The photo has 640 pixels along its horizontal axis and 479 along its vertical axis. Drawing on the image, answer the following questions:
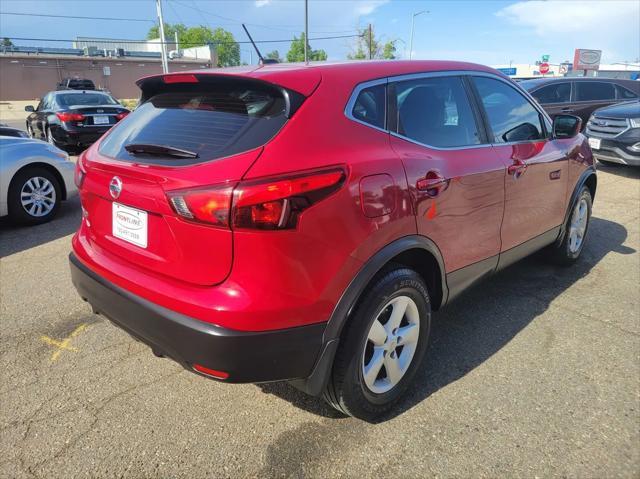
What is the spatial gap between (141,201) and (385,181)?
1071mm

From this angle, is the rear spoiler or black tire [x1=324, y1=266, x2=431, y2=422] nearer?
the rear spoiler

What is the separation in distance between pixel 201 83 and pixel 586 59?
83.5 meters

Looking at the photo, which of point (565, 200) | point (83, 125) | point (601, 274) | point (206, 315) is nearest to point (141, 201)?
point (206, 315)

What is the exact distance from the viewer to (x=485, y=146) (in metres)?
2.98

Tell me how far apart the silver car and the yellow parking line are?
300cm

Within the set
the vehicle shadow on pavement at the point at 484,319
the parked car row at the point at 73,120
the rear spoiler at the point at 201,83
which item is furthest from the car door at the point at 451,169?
the parked car row at the point at 73,120

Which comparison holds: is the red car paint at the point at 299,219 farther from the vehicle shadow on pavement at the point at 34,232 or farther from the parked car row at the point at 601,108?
the parked car row at the point at 601,108

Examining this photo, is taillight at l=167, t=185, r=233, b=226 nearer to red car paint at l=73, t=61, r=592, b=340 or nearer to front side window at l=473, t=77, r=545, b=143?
red car paint at l=73, t=61, r=592, b=340

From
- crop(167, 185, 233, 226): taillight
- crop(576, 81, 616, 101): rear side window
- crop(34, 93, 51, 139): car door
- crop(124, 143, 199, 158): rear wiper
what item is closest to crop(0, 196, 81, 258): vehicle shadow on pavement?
crop(124, 143, 199, 158): rear wiper

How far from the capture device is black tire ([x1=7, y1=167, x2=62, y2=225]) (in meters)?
5.52

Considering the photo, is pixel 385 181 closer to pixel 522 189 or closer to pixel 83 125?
pixel 522 189

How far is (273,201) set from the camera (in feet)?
5.99

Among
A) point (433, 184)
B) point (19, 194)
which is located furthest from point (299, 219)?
point (19, 194)

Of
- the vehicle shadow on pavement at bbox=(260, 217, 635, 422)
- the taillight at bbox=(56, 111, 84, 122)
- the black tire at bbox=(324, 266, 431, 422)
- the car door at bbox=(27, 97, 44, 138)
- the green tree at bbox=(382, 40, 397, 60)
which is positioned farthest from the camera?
the green tree at bbox=(382, 40, 397, 60)
